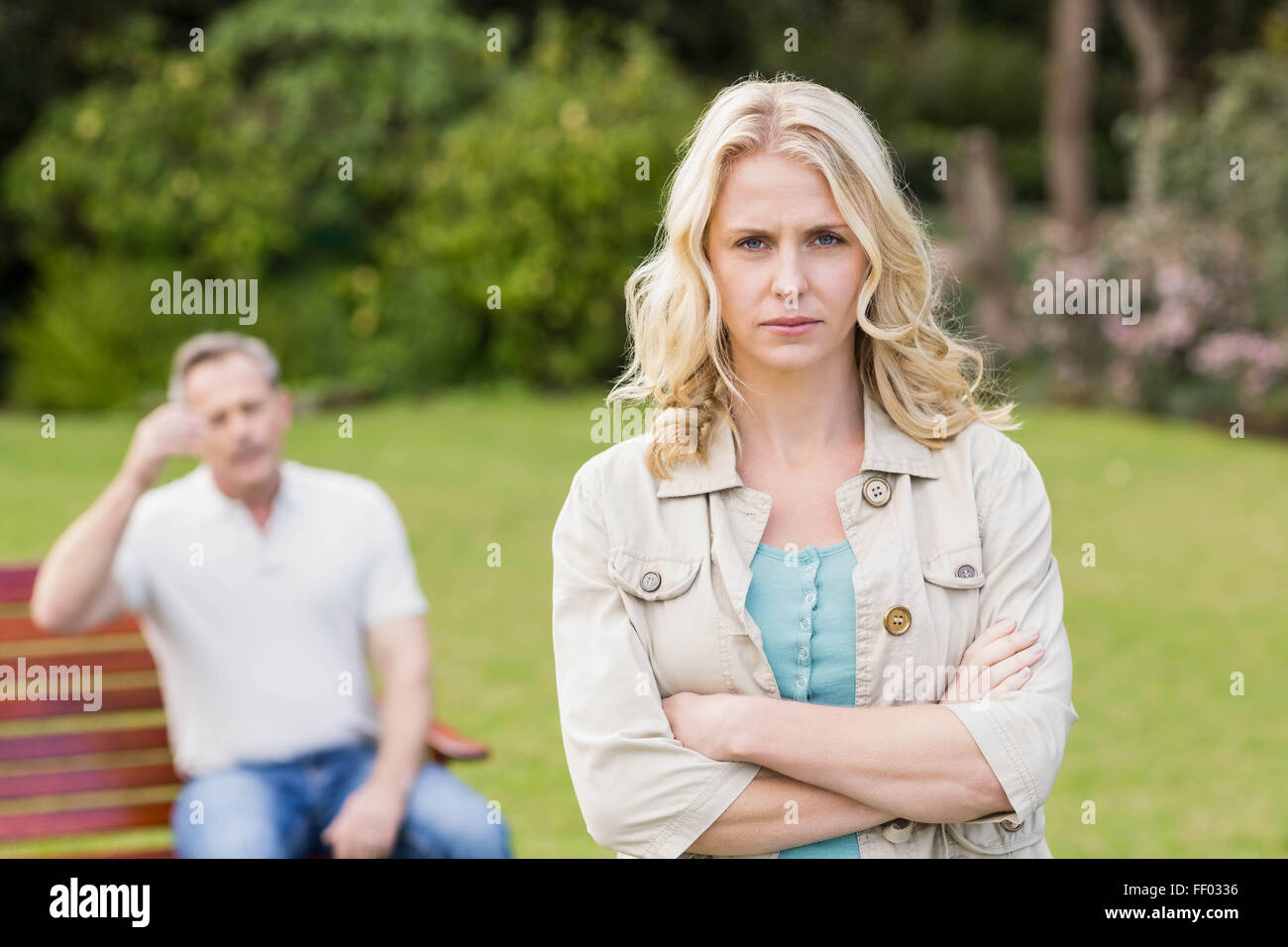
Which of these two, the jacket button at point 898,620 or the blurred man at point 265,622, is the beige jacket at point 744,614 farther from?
the blurred man at point 265,622

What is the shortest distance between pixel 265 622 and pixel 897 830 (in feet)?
6.67

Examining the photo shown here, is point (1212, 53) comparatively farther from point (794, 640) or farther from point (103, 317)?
point (794, 640)

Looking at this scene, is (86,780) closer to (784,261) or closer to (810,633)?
(810,633)

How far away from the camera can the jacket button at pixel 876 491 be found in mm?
2189

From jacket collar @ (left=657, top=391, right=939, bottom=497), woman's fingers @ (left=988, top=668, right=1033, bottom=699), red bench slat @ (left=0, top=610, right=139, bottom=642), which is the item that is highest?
jacket collar @ (left=657, top=391, right=939, bottom=497)

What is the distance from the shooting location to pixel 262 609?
3.70 metres

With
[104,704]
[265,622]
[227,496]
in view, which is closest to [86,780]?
[104,704]

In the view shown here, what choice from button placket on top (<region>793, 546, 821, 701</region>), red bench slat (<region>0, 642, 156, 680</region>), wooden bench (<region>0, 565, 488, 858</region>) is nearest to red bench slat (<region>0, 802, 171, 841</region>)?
wooden bench (<region>0, 565, 488, 858</region>)

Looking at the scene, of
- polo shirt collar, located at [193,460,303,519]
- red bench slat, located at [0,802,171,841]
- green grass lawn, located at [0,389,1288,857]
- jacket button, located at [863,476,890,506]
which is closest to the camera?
jacket button, located at [863,476,890,506]

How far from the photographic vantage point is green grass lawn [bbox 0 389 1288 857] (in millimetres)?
5398

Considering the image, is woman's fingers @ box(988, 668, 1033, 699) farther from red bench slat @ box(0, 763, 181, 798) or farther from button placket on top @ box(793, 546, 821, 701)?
red bench slat @ box(0, 763, 181, 798)

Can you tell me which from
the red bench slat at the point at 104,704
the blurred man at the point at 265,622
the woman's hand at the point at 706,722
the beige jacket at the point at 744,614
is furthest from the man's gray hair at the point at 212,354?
the woman's hand at the point at 706,722

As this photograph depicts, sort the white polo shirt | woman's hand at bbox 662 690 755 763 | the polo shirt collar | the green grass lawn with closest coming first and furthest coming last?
woman's hand at bbox 662 690 755 763 → the white polo shirt → the polo shirt collar → the green grass lawn
